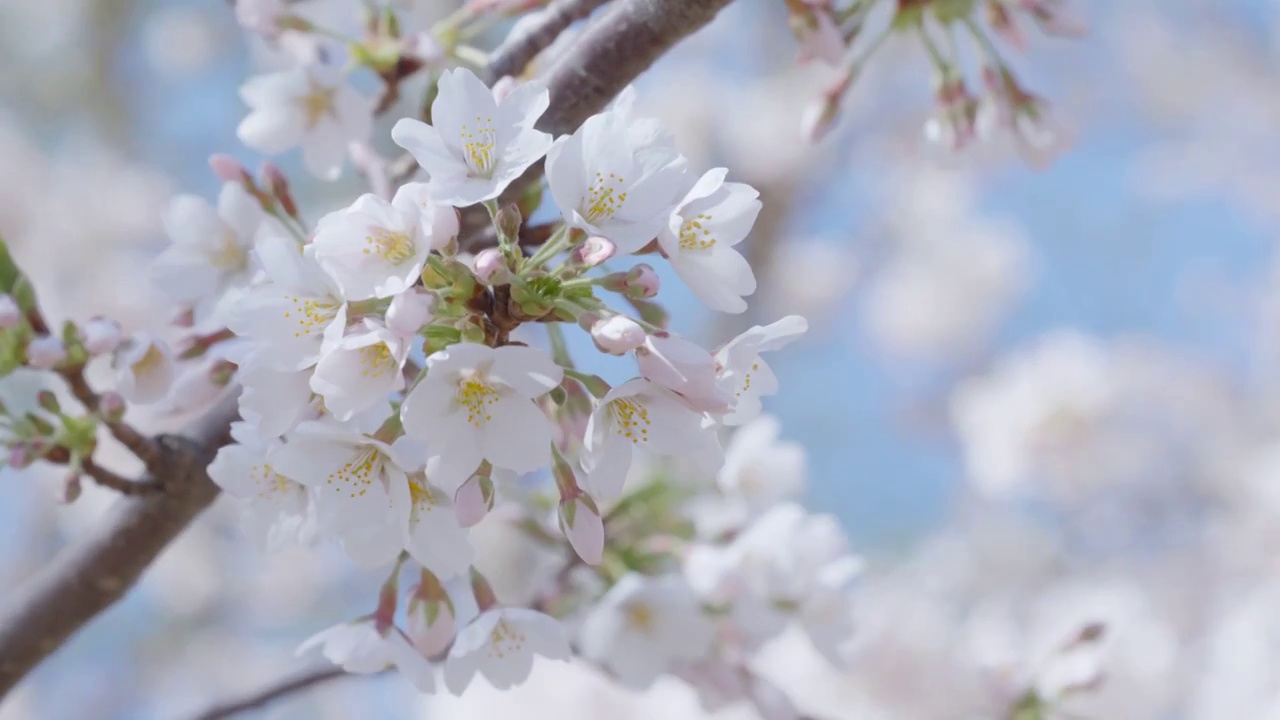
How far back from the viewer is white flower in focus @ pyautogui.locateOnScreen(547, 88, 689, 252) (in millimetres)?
625

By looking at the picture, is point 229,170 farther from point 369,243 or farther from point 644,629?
point 644,629

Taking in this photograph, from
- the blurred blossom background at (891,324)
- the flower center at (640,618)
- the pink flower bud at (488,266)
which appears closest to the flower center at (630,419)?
the pink flower bud at (488,266)

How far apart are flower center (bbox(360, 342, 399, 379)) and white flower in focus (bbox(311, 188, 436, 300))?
29 mm

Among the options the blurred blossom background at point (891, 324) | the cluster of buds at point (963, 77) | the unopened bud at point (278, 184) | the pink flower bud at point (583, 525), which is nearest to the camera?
the pink flower bud at point (583, 525)

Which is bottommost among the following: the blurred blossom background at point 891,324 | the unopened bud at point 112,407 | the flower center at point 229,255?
the blurred blossom background at point 891,324

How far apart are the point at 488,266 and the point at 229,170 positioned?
43 cm

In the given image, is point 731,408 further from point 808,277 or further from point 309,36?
point 808,277

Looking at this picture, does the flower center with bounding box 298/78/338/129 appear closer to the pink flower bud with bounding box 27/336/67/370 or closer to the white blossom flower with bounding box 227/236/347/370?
the pink flower bud with bounding box 27/336/67/370

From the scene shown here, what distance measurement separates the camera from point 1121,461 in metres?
2.91

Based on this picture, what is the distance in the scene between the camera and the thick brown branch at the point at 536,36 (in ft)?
3.03

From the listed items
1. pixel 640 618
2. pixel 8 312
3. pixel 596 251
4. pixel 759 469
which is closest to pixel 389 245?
pixel 596 251

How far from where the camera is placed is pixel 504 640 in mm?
804

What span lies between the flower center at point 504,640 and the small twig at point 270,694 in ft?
1.18

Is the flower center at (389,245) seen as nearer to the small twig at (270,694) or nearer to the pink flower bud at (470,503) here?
the pink flower bud at (470,503)
